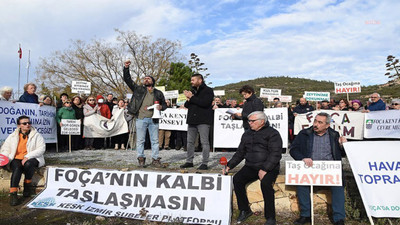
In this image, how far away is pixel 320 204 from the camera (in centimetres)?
507

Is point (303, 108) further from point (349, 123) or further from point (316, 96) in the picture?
point (316, 96)

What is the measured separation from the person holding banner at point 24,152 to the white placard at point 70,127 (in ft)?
10.7

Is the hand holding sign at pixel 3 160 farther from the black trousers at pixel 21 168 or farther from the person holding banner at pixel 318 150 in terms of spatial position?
the person holding banner at pixel 318 150

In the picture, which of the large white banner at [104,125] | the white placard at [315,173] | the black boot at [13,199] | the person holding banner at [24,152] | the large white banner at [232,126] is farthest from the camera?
the large white banner at [104,125]

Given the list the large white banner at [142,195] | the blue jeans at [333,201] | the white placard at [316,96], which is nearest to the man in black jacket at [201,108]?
the large white banner at [142,195]

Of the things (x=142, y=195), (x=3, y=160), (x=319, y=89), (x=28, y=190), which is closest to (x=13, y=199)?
(x=28, y=190)

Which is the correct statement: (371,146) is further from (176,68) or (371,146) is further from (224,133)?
(176,68)

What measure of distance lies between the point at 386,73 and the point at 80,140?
28879 mm

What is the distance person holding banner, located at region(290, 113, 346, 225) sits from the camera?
4.57 meters

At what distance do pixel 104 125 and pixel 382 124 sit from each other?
8.33 metres

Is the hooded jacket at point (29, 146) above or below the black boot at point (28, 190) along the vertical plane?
above

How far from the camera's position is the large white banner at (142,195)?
479 centimetres

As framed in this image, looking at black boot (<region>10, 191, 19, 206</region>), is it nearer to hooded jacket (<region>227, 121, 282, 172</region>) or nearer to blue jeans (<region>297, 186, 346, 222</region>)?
hooded jacket (<region>227, 121, 282, 172</region>)

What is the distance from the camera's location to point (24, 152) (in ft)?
18.6
